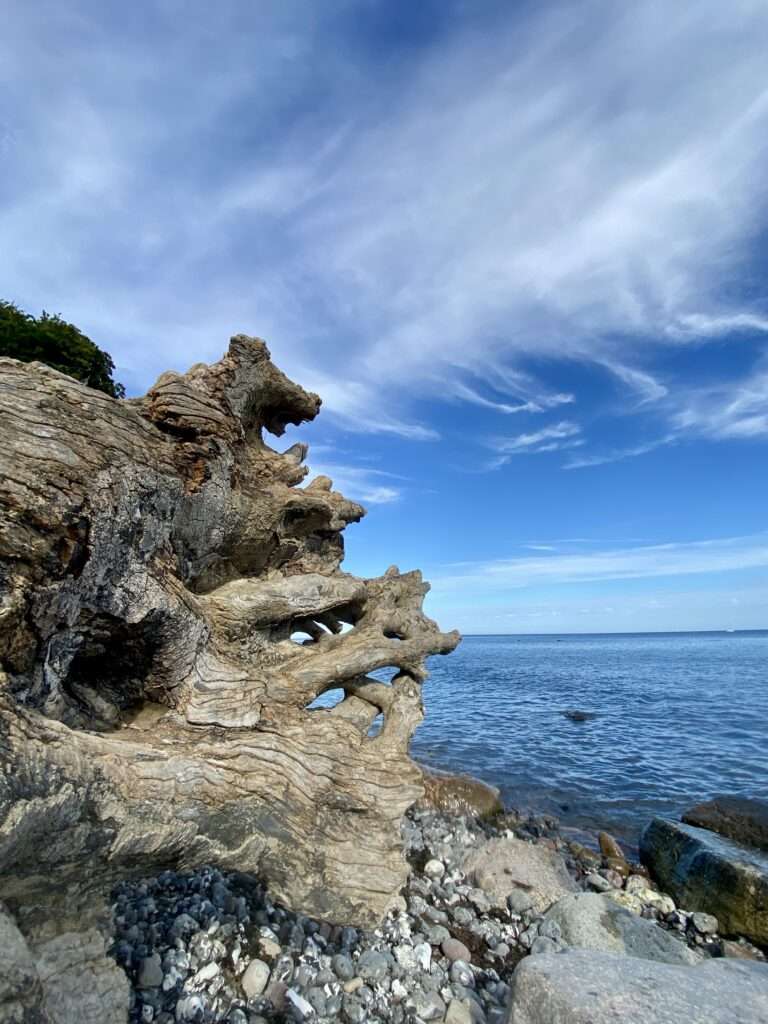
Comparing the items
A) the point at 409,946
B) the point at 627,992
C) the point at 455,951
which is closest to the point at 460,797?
the point at 455,951

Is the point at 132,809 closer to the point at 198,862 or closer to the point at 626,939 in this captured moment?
the point at 198,862

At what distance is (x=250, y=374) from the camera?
26.0 feet

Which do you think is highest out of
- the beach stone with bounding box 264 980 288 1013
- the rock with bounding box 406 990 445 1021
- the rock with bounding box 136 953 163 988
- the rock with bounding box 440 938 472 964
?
the rock with bounding box 136 953 163 988

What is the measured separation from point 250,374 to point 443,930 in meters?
8.71

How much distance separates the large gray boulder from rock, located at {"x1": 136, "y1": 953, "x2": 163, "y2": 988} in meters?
3.81

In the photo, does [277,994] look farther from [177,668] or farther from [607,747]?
[607,747]

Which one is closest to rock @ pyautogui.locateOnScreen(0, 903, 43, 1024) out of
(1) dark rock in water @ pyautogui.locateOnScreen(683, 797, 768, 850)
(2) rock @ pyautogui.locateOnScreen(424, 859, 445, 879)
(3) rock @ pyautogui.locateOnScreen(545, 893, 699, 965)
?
(3) rock @ pyautogui.locateOnScreen(545, 893, 699, 965)

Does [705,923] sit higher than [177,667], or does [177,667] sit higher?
[177,667]

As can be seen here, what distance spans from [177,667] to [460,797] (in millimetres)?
11481

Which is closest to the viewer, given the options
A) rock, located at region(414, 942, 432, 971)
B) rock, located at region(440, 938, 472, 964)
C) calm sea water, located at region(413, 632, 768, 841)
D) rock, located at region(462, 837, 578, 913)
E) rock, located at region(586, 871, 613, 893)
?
rock, located at region(414, 942, 432, 971)

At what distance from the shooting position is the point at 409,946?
692 centimetres

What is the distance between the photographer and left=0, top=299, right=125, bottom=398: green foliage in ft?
45.3

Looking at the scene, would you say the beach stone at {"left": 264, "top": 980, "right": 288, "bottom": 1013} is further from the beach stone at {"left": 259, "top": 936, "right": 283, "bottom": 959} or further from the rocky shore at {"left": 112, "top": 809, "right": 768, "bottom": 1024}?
the beach stone at {"left": 259, "top": 936, "right": 283, "bottom": 959}

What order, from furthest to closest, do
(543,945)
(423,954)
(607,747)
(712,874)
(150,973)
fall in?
(607,747)
(712,874)
(543,945)
(423,954)
(150,973)
